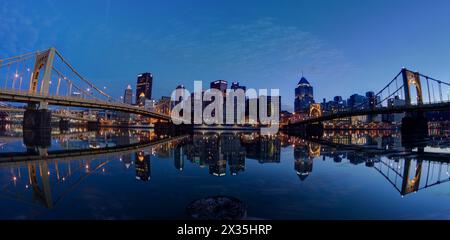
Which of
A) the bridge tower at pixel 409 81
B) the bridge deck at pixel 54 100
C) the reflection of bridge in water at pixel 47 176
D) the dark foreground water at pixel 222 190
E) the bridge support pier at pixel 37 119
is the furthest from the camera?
the bridge tower at pixel 409 81

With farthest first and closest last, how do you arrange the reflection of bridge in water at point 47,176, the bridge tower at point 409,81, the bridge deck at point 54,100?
the bridge tower at point 409,81
the bridge deck at point 54,100
the reflection of bridge in water at point 47,176

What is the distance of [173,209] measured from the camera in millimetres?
8086

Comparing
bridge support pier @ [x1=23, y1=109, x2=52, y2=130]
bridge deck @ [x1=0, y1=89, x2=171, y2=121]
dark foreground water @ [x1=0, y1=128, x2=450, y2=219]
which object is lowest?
dark foreground water @ [x1=0, y1=128, x2=450, y2=219]

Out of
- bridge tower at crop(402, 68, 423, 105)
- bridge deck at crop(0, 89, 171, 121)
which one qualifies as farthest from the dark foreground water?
bridge tower at crop(402, 68, 423, 105)

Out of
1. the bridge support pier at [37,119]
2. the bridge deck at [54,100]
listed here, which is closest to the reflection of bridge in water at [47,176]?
the bridge deck at [54,100]

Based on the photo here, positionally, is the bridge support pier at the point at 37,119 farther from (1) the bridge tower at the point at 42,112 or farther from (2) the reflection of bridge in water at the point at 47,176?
(2) the reflection of bridge in water at the point at 47,176

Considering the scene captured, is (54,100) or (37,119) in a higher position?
(54,100)

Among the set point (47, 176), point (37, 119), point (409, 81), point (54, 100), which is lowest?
point (47, 176)

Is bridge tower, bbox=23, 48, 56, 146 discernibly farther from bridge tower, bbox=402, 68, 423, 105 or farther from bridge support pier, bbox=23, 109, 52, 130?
bridge tower, bbox=402, 68, 423, 105

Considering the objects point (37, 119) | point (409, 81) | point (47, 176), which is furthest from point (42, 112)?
point (409, 81)

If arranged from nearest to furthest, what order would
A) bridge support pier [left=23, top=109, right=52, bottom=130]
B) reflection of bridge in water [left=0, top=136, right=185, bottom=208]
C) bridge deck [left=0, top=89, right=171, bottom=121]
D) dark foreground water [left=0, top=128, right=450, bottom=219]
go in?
dark foreground water [left=0, top=128, right=450, bottom=219] < reflection of bridge in water [left=0, top=136, right=185, bottom=208] < bridge deck [left=0, top=89, right=171, bottom=121] < bridge support pier [left=23, top=109, right=52, bottom=130]

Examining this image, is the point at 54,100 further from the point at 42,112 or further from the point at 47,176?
the point at 47,176
